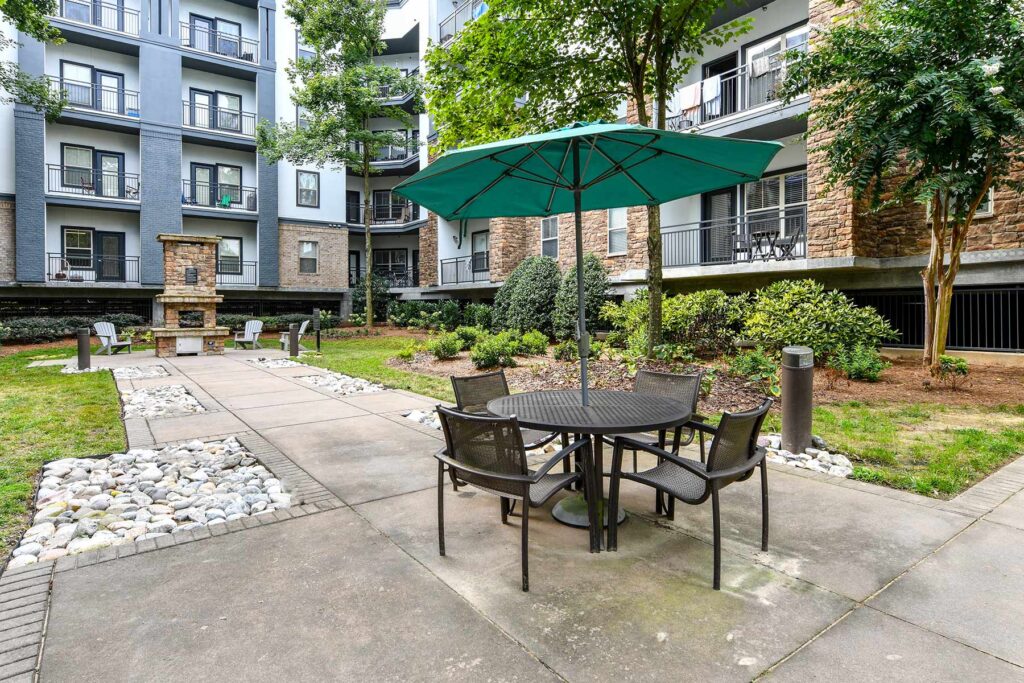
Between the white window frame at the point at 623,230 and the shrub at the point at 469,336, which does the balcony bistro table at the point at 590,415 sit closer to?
the shrub at the point at 469,336

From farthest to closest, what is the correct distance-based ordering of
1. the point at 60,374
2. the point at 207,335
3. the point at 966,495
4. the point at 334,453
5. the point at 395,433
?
the point at 207,335
the point at 60,374
the point at 395,433
the point at 334,453
the point at 966,495

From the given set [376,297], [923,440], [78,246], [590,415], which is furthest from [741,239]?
[78,246]

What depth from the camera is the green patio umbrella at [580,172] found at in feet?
11.5

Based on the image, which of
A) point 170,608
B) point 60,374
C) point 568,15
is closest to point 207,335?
point 60,374

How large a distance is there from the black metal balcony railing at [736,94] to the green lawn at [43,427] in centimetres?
1404

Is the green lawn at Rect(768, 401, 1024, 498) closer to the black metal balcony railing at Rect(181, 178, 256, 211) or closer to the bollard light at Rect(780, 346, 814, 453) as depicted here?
the bollard light at Rect(780, 346, 814, 453)

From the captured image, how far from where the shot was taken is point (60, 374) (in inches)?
448

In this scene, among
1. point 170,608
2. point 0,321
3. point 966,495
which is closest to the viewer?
point 170,608

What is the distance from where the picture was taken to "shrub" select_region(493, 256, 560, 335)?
54.7 ft

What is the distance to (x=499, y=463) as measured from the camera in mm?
2982

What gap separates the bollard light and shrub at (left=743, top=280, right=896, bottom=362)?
4450mm

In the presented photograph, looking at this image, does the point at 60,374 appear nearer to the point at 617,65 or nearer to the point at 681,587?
the point at 617,65

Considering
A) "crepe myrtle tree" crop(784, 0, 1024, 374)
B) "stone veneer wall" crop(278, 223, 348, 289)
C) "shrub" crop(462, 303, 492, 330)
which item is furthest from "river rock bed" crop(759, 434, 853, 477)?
"stone veneer wall" crop(278, 223, 348, 289)

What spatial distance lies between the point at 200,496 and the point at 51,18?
2673 cm
